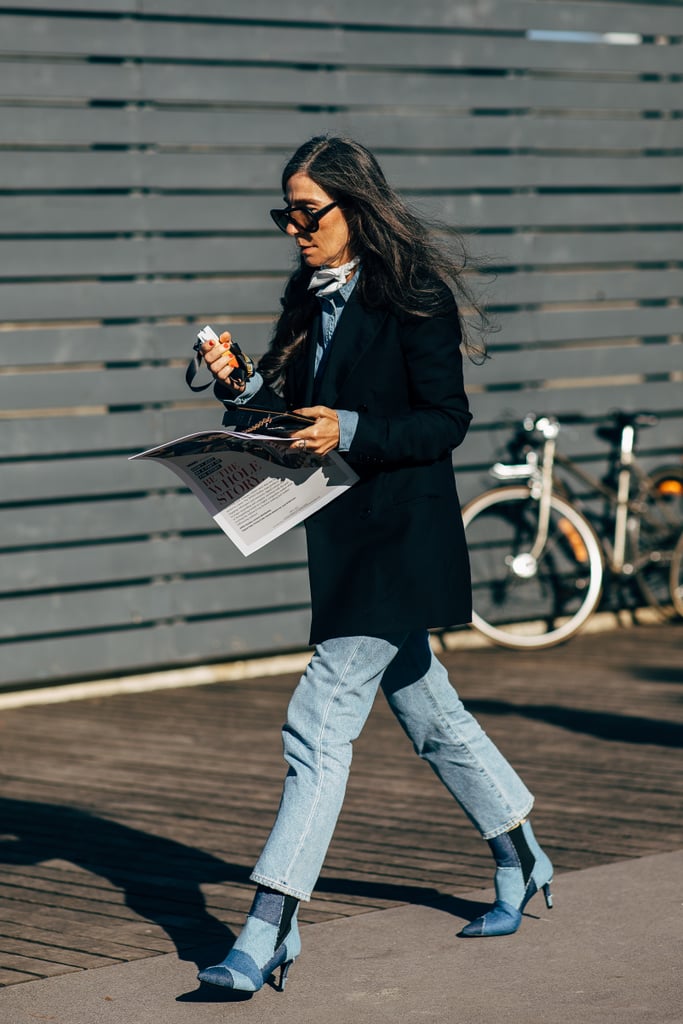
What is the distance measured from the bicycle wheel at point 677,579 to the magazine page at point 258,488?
5788 mm

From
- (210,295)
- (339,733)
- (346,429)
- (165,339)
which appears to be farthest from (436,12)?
(339,733)

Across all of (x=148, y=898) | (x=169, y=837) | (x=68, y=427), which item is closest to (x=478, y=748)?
(x=148, y=898)

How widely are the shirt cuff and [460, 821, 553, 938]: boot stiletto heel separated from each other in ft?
3.77

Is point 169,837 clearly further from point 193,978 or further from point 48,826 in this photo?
point 193,978

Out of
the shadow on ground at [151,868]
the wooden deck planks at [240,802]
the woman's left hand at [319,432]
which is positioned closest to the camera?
the woman's left hand at [319,432]

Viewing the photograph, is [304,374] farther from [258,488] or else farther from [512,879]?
[512,879]

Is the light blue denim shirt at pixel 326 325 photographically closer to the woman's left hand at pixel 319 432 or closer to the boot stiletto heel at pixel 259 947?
the woman's left hand at pixel 319 432

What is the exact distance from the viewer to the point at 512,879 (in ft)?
14.3

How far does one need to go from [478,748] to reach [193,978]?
35.3 inches

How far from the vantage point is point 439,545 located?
4051 millimetres

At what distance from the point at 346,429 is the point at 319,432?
0.09m

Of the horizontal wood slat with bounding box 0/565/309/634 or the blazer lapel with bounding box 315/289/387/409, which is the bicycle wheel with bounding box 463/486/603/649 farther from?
the blazer lapel with bounding box 315/289/387/409

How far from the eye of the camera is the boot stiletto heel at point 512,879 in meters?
4.32

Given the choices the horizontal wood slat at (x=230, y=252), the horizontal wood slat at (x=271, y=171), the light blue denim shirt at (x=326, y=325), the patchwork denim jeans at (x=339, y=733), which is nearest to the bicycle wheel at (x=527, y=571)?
the horizontal wood slat at (x=230, y=252)
